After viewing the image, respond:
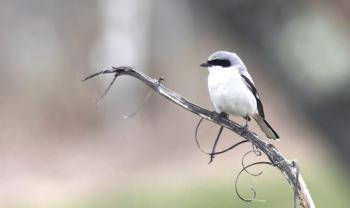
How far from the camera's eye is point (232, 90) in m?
3.16

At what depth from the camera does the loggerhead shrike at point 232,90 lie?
3016mm

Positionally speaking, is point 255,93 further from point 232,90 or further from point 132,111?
point 132,111

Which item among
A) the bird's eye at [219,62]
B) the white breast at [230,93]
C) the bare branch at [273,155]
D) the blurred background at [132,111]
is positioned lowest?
the bare branch at [273,155]

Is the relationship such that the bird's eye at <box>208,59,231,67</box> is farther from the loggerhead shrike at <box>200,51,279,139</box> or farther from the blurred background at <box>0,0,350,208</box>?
the blurred background at <box>0,0,350,208</box>

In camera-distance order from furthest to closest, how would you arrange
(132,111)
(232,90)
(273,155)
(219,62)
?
(132,111), (232,90), (219,62), (273,155)

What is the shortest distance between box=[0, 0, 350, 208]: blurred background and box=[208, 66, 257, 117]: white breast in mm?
556

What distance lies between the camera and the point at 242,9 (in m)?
3.43

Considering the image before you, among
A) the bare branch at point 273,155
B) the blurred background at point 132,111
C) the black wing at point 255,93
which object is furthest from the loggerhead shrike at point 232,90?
the bare branch at point 273,155

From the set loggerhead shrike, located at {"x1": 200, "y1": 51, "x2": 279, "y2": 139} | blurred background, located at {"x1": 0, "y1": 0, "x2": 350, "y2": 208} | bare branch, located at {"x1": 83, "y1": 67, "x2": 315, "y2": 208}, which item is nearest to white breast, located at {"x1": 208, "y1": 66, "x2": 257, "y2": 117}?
loggerhead shrike, located at {"x1": 200, "y1": 51, "x2": 279, "y2": 139}

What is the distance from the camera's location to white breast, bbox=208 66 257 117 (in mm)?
3035

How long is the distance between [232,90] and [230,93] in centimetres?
4

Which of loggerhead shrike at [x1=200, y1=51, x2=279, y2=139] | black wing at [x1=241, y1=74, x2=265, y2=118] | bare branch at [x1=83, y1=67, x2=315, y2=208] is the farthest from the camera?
black wing at [x1=241, y1=74, x2=265, y2=118]

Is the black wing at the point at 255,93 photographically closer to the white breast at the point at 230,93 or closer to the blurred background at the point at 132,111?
the white breast at the point at 230,93

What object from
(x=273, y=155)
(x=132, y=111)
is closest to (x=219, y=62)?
(x=273, y=155)
